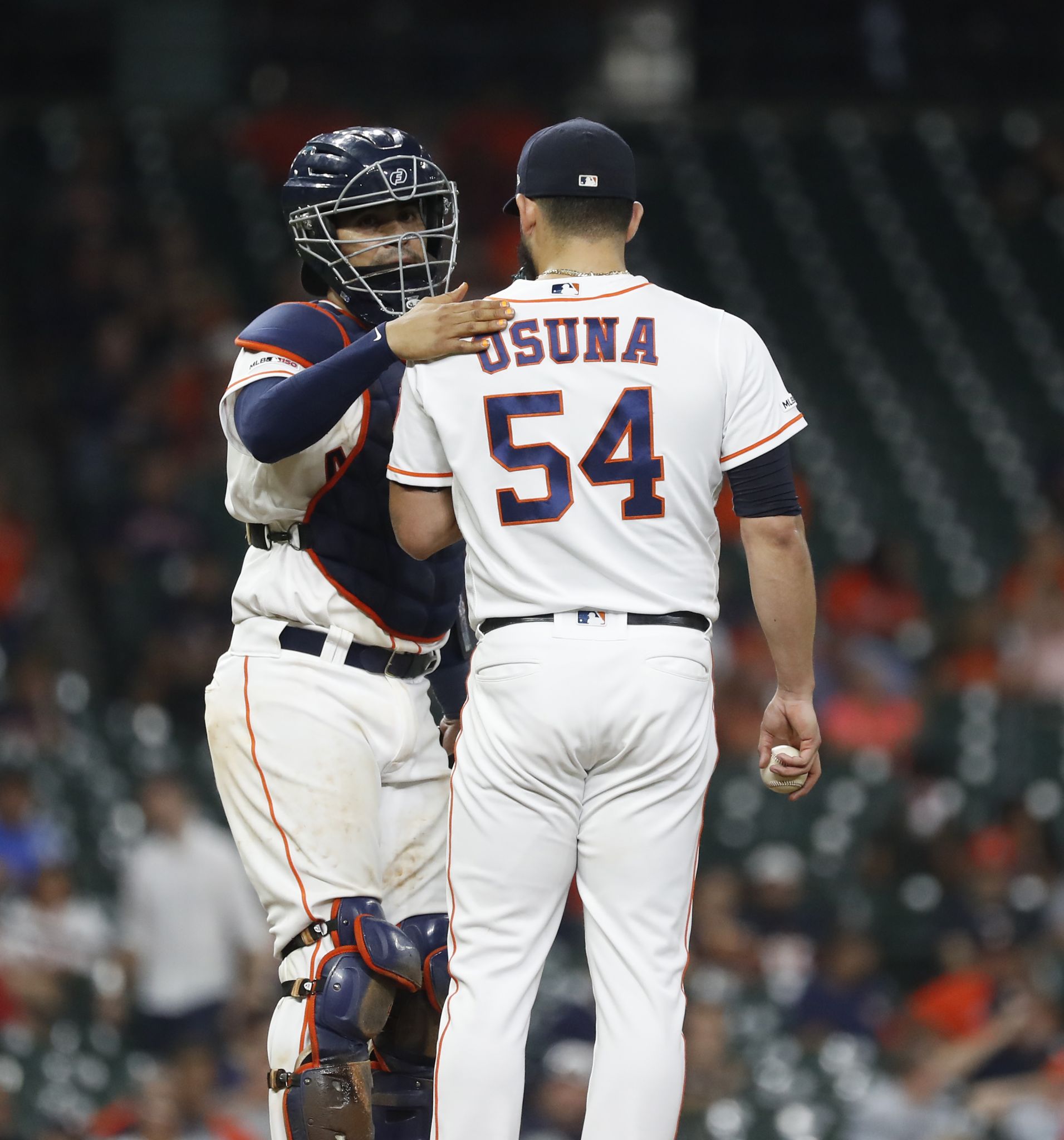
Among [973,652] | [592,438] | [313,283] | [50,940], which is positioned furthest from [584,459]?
[973,652]

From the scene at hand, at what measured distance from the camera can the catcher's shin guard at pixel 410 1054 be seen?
3631mm

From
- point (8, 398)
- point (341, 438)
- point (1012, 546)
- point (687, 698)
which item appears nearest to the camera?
point (687, 698)

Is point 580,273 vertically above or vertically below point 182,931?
above

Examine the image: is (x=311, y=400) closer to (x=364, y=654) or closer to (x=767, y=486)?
(x=364, y=654)

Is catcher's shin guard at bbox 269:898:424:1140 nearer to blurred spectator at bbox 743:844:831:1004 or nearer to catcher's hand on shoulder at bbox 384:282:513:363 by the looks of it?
catcher's hand on shoulder at bbox 384:282:513:363

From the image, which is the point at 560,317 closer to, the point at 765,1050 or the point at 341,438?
the point at 341,438

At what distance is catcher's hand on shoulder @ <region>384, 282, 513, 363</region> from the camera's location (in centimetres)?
319

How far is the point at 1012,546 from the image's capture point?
10828 millimetres

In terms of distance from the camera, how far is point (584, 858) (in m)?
3.20

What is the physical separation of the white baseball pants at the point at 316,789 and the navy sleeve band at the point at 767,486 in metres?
0.88

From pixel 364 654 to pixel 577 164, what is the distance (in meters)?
1.08

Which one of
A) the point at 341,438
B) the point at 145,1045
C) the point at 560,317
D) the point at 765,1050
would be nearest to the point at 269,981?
the point at 145,1045

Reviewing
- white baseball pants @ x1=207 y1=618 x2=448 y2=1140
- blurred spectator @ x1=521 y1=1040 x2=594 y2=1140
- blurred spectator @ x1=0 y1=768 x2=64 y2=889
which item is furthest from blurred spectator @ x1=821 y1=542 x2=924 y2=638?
white baseball pants @ x1=207 y1=618 x2=448 y2=1140

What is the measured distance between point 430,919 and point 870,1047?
3.87m
